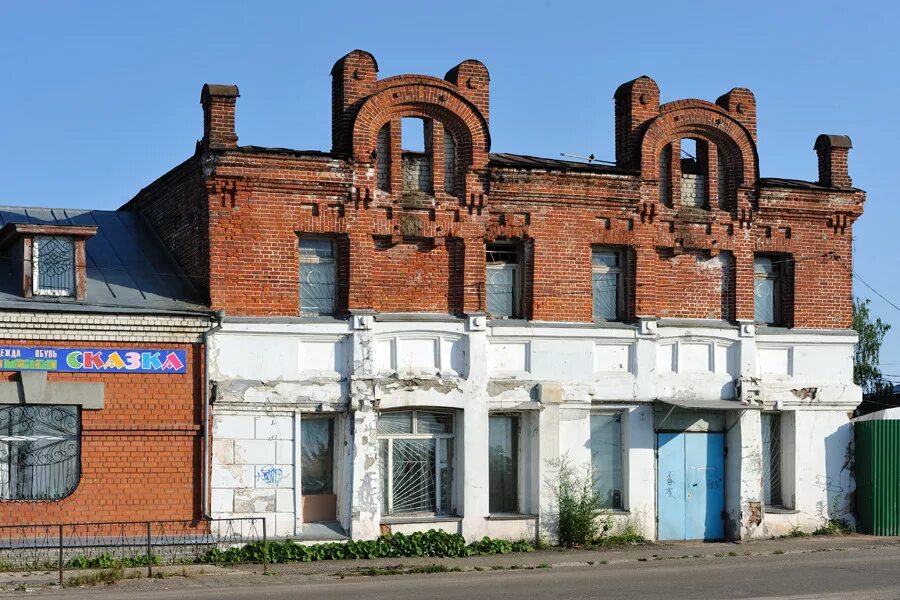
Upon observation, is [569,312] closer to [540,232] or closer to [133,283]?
[540,232]

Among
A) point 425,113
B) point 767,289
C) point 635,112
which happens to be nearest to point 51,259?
point 425,113

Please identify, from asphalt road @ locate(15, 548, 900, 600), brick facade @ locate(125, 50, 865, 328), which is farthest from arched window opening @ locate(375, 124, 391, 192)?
asphalt road @ locate(15, 548, 900, 600)

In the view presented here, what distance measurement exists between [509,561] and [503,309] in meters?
4.50

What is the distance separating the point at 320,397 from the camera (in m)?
22.6

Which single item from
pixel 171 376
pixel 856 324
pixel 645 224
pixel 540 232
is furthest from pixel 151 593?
pixel 856 324

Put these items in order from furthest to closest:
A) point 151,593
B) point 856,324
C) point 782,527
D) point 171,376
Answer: point 856,324 < point 782,527 < point 171,376 < point 151,593

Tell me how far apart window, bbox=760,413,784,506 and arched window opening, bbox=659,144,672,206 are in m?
4.41

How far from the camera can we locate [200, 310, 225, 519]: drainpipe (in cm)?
2158

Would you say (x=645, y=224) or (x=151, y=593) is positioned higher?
(x=645, y=224)

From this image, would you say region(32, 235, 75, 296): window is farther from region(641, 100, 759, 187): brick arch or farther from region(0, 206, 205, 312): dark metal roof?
region(641, 100, 759, 187): brick arch

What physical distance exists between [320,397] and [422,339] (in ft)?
6.68

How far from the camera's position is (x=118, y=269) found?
2314cm

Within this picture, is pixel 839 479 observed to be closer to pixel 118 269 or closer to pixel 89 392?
pixel 118 269

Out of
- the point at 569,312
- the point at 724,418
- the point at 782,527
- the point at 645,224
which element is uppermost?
the point at 645,224
